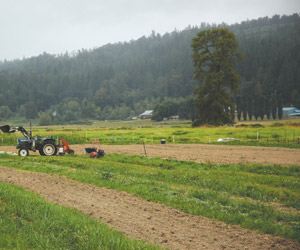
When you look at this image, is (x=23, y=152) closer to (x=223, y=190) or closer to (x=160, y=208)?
(x=223, y=190)

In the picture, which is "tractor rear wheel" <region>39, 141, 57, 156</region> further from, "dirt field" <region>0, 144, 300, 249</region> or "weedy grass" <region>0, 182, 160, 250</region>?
"weedy grass" <region>0, 182, 160, 250</region>

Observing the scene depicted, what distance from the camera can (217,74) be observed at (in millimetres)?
60156

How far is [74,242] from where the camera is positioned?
743 centimetres

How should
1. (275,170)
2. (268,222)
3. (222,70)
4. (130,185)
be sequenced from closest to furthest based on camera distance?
(268,222)
(130,185)
(275,170)
(222,70)

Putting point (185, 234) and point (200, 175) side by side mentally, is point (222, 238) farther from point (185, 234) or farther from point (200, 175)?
point (200, 175)

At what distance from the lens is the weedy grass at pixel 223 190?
991 centimetres

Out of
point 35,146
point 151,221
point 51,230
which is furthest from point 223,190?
point 35,146

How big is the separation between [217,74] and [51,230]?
55.5m

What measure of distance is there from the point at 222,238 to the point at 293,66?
18403 cm

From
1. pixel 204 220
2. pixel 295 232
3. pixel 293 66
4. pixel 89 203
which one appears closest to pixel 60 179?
pixel 89 203

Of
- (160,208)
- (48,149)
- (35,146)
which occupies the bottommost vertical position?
(160,208)

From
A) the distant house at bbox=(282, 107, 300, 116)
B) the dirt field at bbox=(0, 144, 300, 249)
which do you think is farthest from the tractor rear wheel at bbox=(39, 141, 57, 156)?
the distant house at bbox=(282, 107, 300, 116)

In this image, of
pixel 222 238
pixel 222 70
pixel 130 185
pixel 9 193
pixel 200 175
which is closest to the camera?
pixel 222 238

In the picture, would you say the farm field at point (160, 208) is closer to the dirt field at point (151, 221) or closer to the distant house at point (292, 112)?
the dirt field at point (151, 221)
